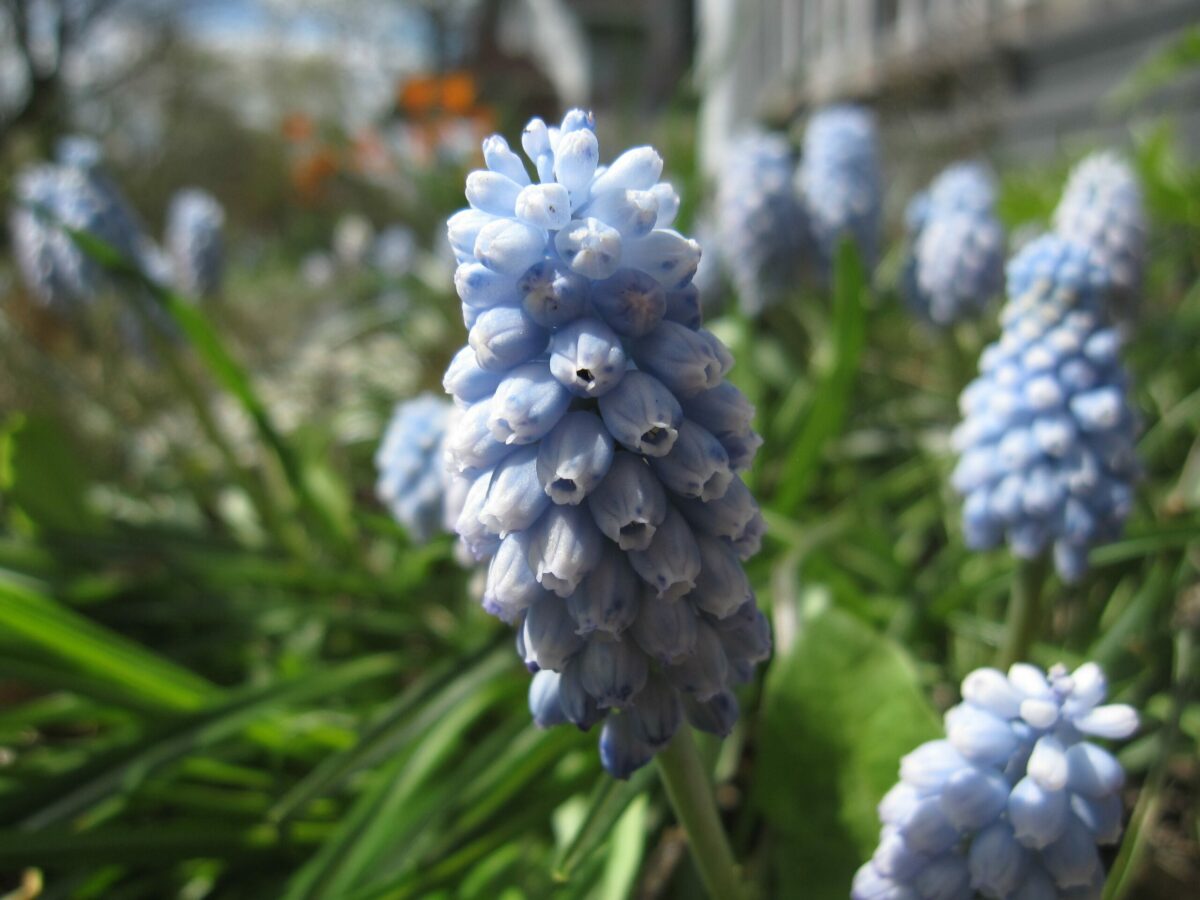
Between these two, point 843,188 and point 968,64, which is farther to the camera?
point 968,64

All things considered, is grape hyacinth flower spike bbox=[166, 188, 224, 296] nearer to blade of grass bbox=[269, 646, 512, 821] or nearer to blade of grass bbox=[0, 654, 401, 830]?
blade of grass bbox=[0, 654, 401, 830]

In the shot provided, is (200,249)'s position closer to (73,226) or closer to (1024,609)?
(73,226)

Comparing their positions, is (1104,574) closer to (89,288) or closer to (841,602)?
(841,602)

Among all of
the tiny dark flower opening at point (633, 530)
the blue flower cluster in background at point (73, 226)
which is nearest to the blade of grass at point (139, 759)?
the tiny dark flower opening at point (633, 530)

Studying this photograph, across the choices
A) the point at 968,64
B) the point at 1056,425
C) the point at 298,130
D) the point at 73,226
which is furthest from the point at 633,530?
the point at 298,130

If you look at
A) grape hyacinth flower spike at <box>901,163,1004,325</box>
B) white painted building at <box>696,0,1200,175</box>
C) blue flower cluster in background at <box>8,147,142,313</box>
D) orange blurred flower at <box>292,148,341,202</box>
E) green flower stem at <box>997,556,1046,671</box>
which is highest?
orange blurred flower at <box>292,148,341,202</box>

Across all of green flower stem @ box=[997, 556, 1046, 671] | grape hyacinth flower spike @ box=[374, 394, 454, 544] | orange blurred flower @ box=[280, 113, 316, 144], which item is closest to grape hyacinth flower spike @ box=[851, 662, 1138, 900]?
green flower stem @ box=[997, 556, 1046, 671]

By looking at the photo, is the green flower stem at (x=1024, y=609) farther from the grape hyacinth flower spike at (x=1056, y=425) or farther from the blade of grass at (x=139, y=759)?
the blade of grass at (x=139, y=759)
